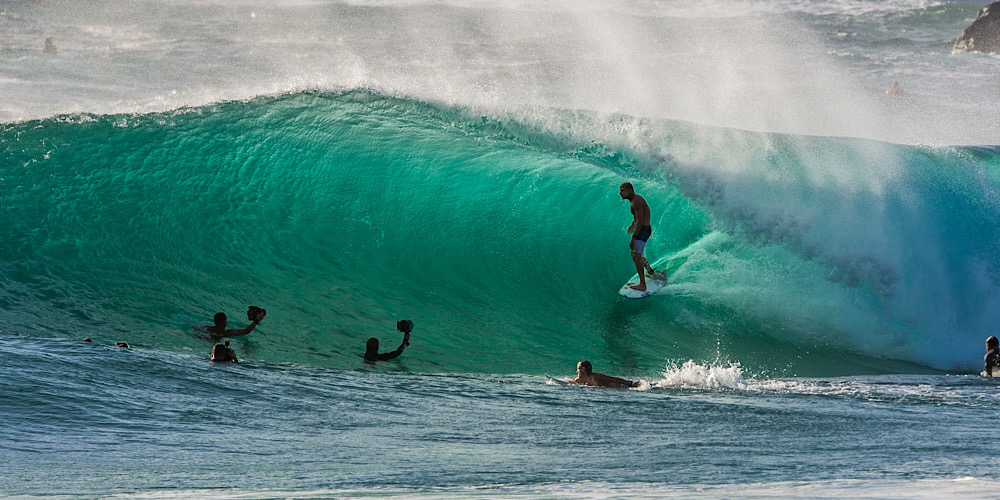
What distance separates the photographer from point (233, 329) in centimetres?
878

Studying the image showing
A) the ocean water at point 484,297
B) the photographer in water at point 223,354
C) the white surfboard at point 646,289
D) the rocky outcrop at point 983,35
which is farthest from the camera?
the rocky outcrop at point 983,35

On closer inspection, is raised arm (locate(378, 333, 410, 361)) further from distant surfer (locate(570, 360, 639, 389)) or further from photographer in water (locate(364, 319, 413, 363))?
distant surfer (locate(570, 360, 639, 389))

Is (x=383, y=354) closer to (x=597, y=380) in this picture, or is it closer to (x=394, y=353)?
(x=394, y=353)

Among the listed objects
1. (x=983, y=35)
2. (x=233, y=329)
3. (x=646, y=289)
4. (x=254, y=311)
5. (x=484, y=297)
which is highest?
(x=983, y=35)

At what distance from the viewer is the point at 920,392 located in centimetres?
773

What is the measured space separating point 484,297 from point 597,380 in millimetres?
2562

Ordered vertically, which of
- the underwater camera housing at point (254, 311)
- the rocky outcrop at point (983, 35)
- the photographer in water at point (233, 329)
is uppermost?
the rocky outcrop at point (983, 35)

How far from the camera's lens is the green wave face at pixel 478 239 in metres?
9.23

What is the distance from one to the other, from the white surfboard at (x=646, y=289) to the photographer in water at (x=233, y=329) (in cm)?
381

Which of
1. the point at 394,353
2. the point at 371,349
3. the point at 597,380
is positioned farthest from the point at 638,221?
the point at 371,349

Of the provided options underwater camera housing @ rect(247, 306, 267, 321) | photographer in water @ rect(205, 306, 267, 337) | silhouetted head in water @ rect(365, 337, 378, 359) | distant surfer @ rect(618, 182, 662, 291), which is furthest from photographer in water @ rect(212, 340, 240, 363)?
distant surfer @ rect(618, 182, 662, 291)

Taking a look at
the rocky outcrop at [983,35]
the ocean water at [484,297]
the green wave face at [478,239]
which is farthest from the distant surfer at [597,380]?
the rocky outcrop at [983,35]

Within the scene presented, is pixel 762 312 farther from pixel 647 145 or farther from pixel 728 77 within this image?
pixel 728 77

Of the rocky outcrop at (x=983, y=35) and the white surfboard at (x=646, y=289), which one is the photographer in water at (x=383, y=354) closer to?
the white surfboard at (x=646, y=289)
